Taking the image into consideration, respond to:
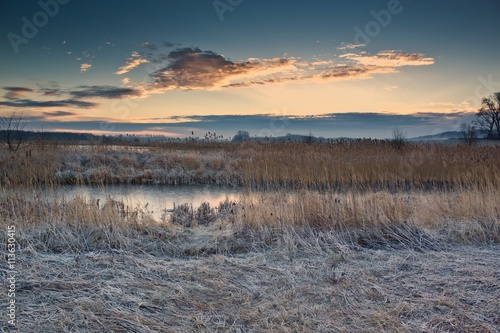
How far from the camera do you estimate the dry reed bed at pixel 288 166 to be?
44.4 feet

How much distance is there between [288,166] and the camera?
1455cm

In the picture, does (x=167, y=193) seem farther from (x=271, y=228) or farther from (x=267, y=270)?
(x=267, y=270)

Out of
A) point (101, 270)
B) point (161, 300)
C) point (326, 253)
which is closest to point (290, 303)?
point (161, 300)

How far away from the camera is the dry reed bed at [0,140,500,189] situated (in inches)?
532

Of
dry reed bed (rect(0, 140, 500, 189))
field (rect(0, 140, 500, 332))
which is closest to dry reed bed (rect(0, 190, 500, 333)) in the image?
field (rect(0, 140, 500, 332))

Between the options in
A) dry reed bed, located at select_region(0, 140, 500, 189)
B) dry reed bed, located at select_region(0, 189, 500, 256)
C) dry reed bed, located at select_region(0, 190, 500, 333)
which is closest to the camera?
dry reed bed, located at select_region(0, 190, 500, 333)

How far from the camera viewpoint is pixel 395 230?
6.20 meters

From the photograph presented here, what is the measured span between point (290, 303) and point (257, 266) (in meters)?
1.06

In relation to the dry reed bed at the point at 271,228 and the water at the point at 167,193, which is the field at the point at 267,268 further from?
the water at the point at 167,193

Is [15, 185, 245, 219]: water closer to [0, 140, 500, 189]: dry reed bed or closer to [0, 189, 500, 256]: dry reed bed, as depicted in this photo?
[0, 140, 500, 189]: dry reed bed

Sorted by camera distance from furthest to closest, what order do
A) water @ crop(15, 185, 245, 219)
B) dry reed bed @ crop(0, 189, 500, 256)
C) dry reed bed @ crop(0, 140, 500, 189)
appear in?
dry reed bed @ crop(0, 140, 500, 189)
water @ crop(15, 185, 245, 219)
dry reed bed @ crop(0, 189, 500, 256)

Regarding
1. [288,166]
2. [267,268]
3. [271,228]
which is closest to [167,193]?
[288,166]

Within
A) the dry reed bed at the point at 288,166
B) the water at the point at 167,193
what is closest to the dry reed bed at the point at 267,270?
the water at the point at 167,193

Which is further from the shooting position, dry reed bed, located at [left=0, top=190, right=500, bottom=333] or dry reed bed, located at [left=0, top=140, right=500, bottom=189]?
dry reed bed, located at [left=0, top=140, right=500, bottom=189]
